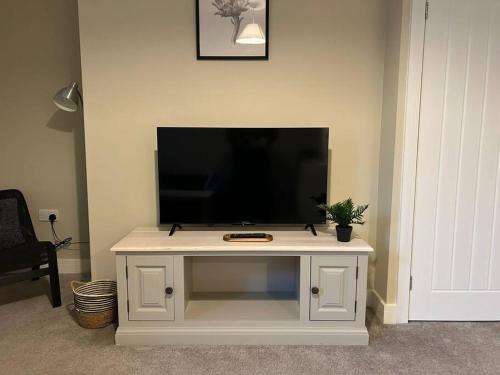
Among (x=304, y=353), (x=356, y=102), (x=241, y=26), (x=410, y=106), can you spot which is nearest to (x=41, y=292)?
(x=304, y=353)

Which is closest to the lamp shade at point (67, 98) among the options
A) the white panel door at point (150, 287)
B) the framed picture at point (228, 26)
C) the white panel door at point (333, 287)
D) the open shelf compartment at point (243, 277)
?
the framed picture at point (228, 26)

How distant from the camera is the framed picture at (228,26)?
98.2 inches

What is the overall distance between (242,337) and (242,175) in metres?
0.96

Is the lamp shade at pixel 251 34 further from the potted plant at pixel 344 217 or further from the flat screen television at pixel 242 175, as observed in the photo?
Result: the potted plant at pixel 344 217

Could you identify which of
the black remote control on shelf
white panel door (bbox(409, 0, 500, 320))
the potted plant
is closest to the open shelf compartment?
the black remote control on shelf

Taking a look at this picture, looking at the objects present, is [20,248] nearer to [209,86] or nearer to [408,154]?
[209,86]

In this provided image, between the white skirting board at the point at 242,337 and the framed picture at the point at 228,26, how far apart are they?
5.64 feet

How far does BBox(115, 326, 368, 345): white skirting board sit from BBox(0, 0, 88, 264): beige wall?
1387 millimetres

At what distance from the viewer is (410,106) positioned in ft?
7.62

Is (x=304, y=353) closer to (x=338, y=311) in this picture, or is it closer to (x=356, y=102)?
(x=338, y=311)

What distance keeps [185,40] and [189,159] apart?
80 centimetres

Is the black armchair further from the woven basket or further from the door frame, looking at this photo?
the door frame

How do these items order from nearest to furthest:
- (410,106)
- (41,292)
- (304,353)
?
(304,353) → (410,106) → (41,292)

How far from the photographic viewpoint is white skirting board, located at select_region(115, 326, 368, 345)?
221 centimetres
